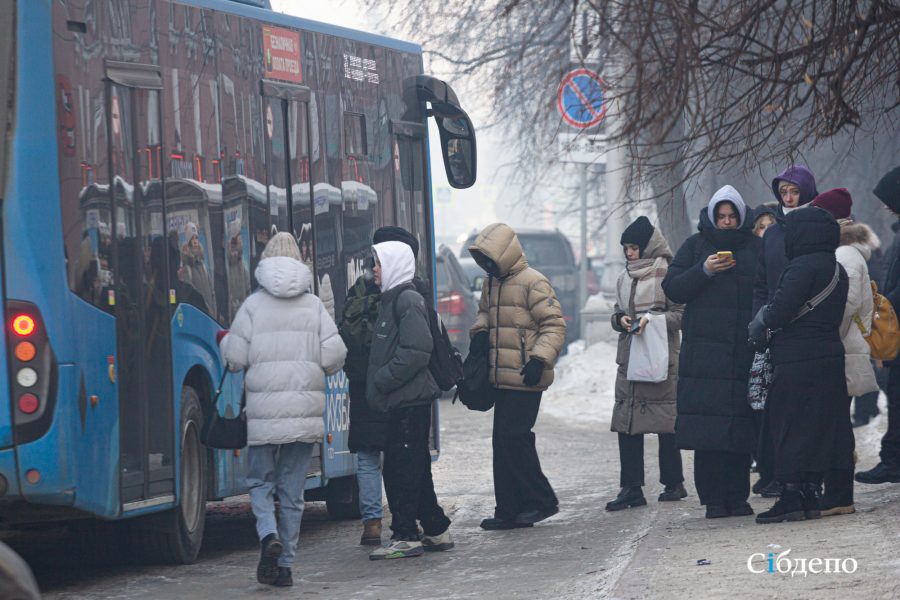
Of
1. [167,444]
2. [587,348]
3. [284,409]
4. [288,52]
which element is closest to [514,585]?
[284,409]

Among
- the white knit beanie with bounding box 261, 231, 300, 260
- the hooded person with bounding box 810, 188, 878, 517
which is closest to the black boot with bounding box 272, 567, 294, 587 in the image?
the white knit beanie with bounding box 261, 231, 300, 260

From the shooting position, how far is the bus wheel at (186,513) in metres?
8.61

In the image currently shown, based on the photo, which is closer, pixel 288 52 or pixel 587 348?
pixel 288 52

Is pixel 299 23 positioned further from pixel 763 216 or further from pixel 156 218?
pixel 763 216

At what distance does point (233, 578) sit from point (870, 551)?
10.2ft

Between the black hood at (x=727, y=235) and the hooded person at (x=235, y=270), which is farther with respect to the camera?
the black hood at (x=727, y=235)

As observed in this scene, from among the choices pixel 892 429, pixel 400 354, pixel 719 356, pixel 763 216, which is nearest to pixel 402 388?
pixel 400 354

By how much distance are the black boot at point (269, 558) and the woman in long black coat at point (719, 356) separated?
2589 mm

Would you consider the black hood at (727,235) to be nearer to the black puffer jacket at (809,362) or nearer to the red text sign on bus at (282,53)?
the black puffer jacket at (809,362)

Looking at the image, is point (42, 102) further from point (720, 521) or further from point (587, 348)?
point (587, 348)

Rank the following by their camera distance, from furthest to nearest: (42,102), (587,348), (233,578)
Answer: (587,348) < (233,578) < (42,102)

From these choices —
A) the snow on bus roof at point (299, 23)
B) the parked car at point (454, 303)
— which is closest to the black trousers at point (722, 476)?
the snow on bus roof at point (299, 23)

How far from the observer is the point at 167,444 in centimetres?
834

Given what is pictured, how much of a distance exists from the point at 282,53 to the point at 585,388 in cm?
1273
